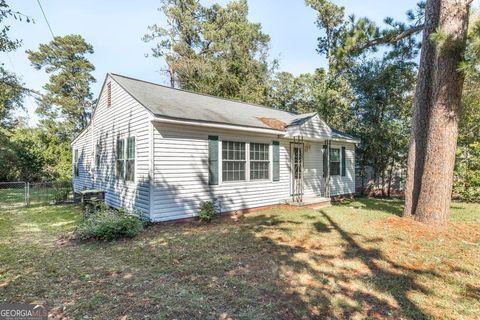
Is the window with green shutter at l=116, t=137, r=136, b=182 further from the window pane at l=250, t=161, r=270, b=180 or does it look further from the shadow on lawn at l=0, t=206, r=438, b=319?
the window pane at l=250, t=161, r=270, b=180

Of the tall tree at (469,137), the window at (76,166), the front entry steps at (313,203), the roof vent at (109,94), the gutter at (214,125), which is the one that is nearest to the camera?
the tall tree at (469,137)

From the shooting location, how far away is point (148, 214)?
23.0 ft

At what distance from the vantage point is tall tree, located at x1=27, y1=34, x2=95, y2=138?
2591 cm

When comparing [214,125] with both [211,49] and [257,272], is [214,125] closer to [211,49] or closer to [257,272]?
[257,272]

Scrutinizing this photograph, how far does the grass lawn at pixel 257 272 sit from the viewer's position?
304cm

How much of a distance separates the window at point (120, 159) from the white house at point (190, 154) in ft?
0.11

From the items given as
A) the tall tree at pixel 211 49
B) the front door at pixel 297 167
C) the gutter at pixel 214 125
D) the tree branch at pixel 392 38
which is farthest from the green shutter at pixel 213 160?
the tall tree at pixel 211 49

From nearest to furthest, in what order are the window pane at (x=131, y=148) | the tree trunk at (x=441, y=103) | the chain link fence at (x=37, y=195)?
the tree trunk at (x=441, y=103)
the window pane at (x=131, y=148)
the chain link fence at (x=37, y=195)

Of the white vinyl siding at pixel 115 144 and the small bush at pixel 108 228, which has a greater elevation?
the white vinyl siding at pixel 115 144

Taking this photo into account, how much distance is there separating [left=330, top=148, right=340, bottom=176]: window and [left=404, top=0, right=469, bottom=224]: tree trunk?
18.5ft

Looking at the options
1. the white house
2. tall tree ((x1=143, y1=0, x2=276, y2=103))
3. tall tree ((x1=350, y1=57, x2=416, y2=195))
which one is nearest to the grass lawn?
the white house

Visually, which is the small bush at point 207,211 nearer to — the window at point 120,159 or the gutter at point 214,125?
the gutter at point 214,125

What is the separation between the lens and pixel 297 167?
1070cm

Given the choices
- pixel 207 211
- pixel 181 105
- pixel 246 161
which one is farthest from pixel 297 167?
pixel 181 105
